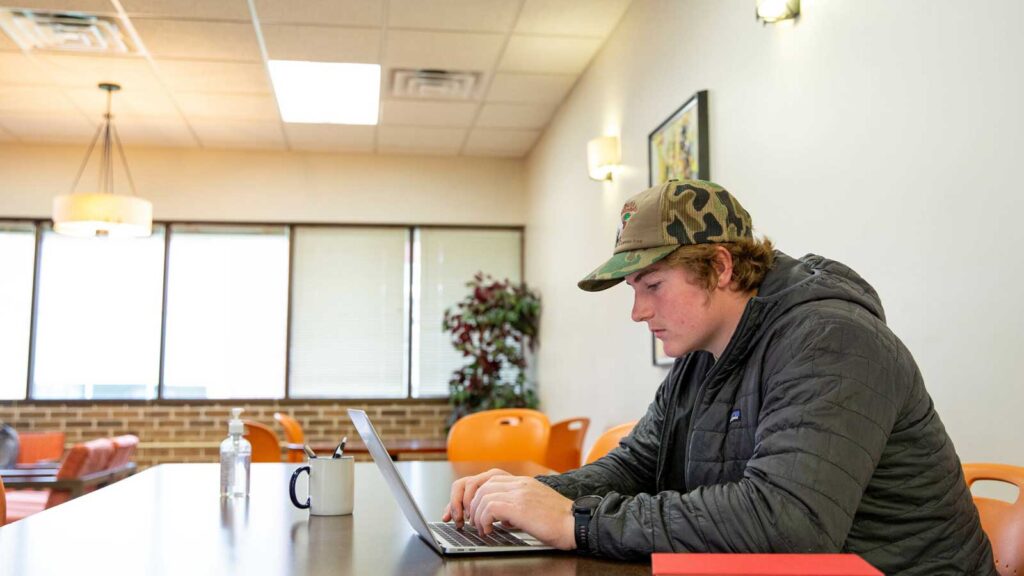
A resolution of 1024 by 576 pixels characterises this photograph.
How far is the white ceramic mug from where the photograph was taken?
1.89 m

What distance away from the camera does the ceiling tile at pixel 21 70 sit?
562 centimetres

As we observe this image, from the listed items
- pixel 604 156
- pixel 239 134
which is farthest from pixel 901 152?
pixel 239 134

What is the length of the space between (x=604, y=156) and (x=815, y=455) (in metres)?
3.95

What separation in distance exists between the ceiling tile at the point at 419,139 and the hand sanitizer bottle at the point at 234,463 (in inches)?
203

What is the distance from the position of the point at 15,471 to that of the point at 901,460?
16.5 ft

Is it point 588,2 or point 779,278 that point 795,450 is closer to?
point 779,278

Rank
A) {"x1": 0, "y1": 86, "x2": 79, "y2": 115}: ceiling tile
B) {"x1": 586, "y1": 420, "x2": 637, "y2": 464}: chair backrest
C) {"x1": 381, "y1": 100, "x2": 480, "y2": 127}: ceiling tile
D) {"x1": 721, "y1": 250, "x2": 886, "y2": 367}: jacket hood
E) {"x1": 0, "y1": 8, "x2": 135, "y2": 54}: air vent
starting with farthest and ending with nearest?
{"x1": 381, "y1": 100, "x2": 480, "y2": 127}: ceiling tile, {"x1": 0, "y1": 86, "x2": 79, "y2": 115}: ceiling tile, {"x1": 0, "y1": 8, "x2": 135, "y2": 54}: air vent, {"x1": 586, "y1": 420, "x2": 637, "y2": 464}: chair backrest, {"x1": 721, "y1": 250, "x2": 886, "y2": 367}: jacket hood

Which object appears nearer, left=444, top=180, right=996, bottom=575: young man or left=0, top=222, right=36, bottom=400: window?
left=444, top=180, right=996, bottom=575: young man

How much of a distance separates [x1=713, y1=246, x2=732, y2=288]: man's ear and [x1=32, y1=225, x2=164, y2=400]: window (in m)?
6.93

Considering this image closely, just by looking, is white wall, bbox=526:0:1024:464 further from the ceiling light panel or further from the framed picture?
the ceiling light panel

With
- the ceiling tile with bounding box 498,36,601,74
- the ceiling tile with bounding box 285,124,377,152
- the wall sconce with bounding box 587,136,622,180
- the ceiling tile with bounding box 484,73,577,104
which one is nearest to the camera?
the wall sconce with bounding box 587,136,622,180

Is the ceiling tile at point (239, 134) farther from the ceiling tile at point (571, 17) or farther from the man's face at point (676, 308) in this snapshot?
the man's face at point (676, 308)

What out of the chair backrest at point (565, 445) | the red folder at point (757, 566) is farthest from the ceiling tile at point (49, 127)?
the red folder at point (757, 566)

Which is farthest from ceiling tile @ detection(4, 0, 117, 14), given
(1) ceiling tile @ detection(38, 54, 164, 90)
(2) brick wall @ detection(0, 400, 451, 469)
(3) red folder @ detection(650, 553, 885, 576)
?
(3) red folder @ detection(650, 553, 885, 576)
